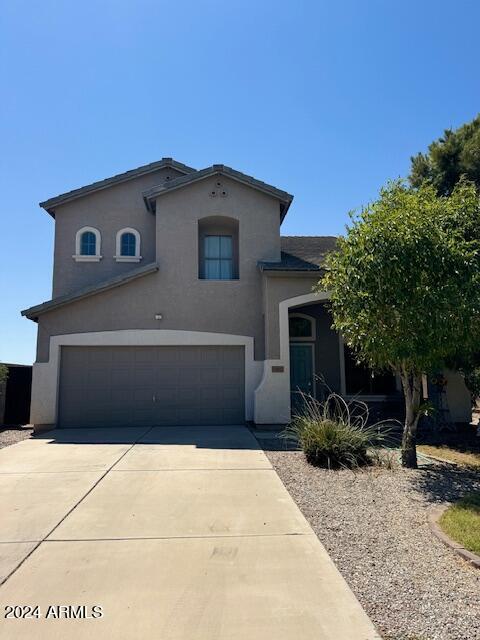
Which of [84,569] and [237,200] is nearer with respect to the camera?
[84,569]

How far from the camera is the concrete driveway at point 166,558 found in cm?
330

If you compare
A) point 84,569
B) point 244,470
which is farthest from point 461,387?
point 84,569

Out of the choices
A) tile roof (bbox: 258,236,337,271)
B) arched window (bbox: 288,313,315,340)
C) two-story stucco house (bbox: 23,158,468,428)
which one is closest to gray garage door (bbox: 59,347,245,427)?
two-story stucco house (bbox: 23,158,468,428)

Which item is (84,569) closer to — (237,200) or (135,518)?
(135,518)

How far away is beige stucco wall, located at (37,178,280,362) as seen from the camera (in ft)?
43.0

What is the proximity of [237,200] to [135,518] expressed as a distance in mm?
10641

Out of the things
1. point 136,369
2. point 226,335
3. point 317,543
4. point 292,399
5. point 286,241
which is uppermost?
point 286,241

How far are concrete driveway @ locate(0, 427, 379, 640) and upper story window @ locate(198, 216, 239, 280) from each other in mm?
7226

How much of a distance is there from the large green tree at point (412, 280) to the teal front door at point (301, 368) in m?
6.66

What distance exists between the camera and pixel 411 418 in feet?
27.7

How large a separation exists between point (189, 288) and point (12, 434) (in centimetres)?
653

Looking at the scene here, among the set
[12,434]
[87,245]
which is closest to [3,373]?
[12,434]

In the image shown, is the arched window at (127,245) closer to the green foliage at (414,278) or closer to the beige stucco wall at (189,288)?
the beige stucco wall at (189,288)

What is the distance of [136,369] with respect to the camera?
1319cm
